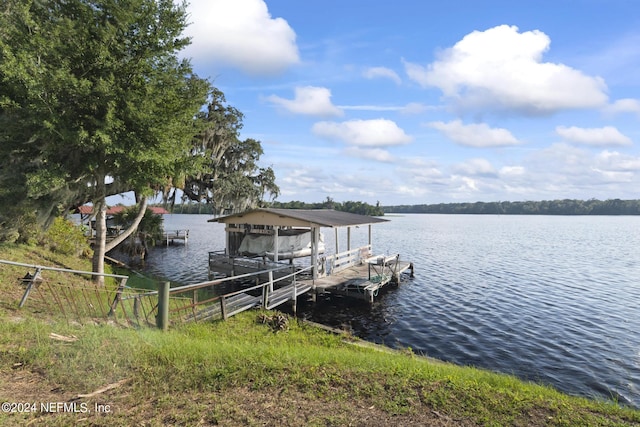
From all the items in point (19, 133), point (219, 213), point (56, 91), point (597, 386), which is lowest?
point (597, 386)

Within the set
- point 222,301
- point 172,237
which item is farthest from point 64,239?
point 172,237

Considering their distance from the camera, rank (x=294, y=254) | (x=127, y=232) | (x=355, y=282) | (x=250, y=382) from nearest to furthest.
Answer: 1. (x=250, y=382)
2. (x=127, y=232)
3. (x=355, y=282)
4. (x=294, y=254)

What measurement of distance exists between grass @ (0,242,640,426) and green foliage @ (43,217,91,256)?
15425mm

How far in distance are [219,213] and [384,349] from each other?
19206 millimetres

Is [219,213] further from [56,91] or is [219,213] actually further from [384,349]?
[384,349]

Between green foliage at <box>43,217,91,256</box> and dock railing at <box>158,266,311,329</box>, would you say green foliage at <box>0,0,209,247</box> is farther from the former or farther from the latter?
green foliage at <box>43,217,91,256</box>

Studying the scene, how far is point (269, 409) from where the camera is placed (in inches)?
185

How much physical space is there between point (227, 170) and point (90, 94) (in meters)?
16.1

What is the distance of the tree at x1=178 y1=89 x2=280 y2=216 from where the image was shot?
958 inches

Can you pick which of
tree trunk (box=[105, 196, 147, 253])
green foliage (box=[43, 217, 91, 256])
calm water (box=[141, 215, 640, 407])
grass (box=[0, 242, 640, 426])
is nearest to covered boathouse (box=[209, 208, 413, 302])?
calm water (box=[141, 215, 640, 407])

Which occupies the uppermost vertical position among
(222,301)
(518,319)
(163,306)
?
(163,306)

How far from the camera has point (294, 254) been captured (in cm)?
2033

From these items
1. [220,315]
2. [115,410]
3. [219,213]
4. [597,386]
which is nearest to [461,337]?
[597,386]

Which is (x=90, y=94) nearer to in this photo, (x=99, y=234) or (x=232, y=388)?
(x=99, y=234)
